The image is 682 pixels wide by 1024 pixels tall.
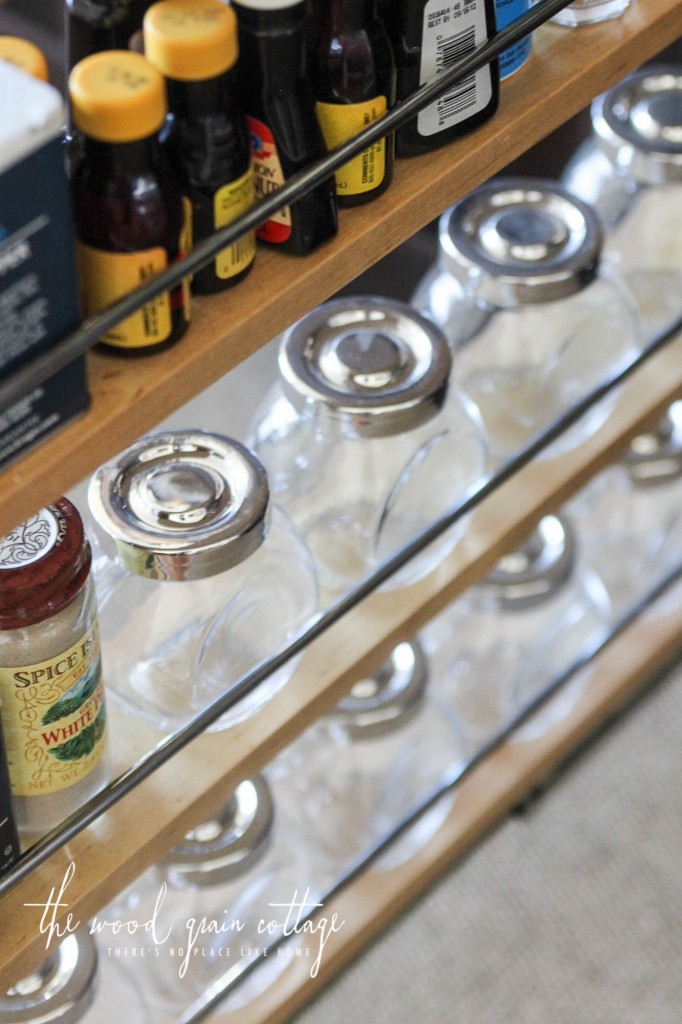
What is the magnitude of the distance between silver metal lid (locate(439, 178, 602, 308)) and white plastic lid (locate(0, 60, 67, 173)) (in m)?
0.63

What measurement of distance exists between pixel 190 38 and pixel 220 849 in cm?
80

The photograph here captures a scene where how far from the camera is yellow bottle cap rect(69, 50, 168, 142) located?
1.86ft

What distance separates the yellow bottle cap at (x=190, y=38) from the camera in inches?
23.3

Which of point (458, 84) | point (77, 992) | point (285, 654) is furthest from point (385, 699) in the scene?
point (458, 84)

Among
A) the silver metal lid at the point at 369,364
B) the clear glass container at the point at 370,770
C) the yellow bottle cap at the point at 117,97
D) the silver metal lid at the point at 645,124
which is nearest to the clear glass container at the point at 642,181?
the silver metal lid at the point at 645,124

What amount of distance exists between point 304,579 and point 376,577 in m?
0.10

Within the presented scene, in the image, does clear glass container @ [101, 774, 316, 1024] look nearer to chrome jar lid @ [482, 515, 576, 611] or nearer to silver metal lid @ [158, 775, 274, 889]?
silver metal lid @ [158, 775, 274, 889]

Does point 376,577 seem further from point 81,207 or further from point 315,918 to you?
point 315,918

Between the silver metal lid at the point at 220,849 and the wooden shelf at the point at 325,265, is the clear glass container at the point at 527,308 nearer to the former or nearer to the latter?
the wooden shelf at the point at 325,265

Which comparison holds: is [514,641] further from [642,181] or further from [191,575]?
[191,575]

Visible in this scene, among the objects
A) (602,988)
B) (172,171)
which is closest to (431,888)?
(602,988)

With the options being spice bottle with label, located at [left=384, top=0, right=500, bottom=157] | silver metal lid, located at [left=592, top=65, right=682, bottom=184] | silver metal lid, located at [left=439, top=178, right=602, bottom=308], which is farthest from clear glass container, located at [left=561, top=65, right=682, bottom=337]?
spice bottle with label, located at [left=384, top=0, right=500, bottom=157]

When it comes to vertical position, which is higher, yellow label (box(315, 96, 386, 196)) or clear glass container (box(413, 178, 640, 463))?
yellow label (box(315, 96, 386, 196))

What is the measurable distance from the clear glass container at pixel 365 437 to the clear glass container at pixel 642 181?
291 mm
